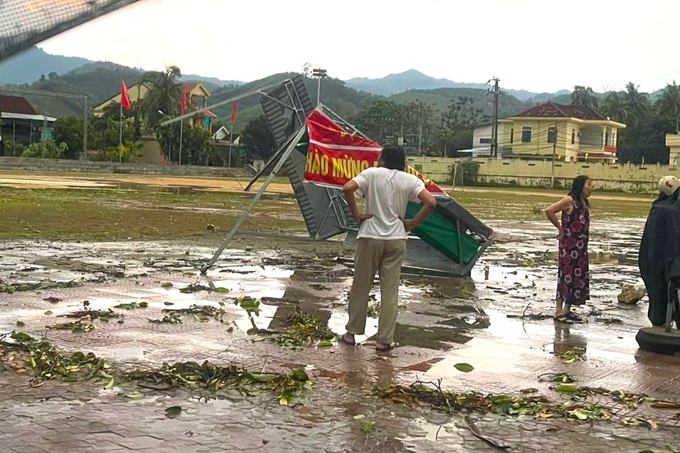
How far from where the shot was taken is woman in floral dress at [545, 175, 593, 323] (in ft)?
33.8

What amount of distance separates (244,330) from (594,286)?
23.4 ft

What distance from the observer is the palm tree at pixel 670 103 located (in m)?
108

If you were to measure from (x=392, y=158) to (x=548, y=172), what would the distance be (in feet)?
251

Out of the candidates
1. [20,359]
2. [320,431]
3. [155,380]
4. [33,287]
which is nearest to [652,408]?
[320,431]

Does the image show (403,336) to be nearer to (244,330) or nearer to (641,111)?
(244,330)

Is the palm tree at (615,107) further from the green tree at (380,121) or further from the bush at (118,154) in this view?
the bush at (118,154)

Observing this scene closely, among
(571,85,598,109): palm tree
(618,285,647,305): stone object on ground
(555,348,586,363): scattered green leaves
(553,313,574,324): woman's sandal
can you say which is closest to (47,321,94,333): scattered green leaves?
(555,348,586,363): scattered green leaves

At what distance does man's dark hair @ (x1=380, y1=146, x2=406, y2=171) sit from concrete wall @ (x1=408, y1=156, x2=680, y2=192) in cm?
6971

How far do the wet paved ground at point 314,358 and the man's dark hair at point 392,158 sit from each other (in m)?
1.70

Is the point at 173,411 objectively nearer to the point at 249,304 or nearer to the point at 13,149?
the point at 249,304

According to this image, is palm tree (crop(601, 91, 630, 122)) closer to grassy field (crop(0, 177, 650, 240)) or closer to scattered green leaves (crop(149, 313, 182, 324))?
grassy field (crop(0, 177, 650, 240))

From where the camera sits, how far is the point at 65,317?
9.10 metres

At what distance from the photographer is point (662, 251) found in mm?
8578

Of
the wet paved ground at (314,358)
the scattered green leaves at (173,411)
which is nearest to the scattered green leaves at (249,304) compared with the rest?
the wet paved ground at (314,358)
